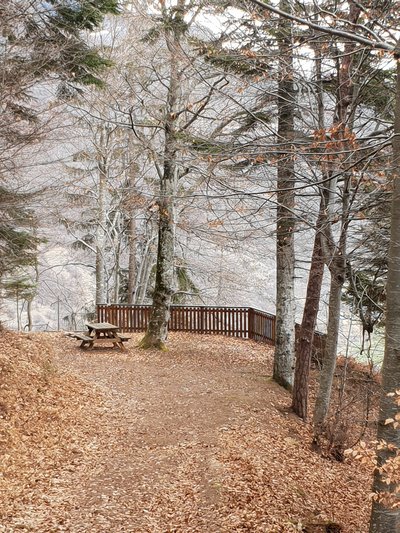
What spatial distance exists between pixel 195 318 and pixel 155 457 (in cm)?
1209

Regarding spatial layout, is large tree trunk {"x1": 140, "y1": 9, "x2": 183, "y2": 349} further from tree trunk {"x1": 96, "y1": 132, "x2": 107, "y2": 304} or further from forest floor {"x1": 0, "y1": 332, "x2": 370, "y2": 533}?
tree trunk {"x1": 96, "y1": 132, "x2": 107, "y2": 304}

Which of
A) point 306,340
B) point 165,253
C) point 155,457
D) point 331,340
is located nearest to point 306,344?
point 306,340

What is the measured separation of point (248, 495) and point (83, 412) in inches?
149

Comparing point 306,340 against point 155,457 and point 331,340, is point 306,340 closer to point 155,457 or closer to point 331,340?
point 331,340

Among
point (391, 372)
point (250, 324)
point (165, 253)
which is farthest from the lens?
point (250, 324)

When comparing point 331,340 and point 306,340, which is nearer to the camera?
point 331,340

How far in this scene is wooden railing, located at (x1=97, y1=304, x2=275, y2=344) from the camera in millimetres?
18312

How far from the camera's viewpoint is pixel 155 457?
6.79 metres

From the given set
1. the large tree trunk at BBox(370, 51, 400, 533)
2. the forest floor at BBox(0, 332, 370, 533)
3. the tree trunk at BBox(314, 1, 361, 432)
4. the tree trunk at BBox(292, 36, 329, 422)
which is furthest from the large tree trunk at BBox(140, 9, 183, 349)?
the large tree trunk at BBox(370, 51, 400, 533)

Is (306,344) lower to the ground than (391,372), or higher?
lower

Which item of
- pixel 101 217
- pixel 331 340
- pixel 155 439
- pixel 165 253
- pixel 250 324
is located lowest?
pixel 155 439

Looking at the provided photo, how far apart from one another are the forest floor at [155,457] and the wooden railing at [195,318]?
6845 millimetres

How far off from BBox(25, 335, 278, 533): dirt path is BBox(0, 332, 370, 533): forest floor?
21 mm

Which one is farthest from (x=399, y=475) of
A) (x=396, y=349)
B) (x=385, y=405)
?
(x=396, y=349)
